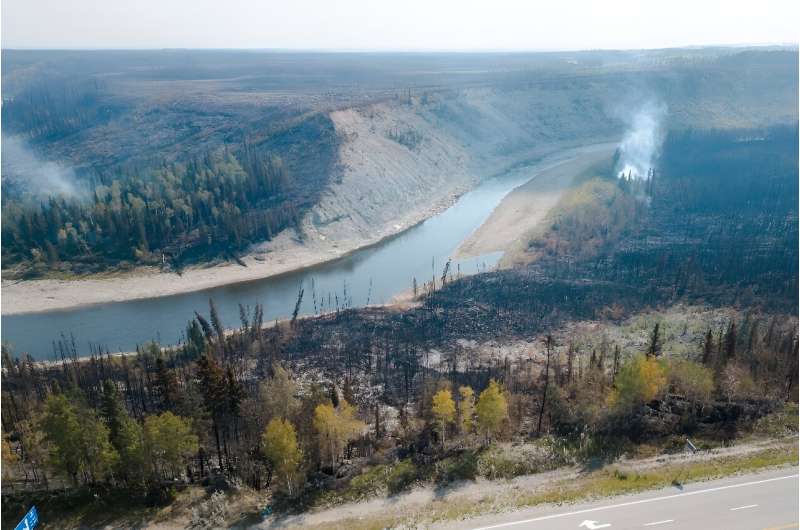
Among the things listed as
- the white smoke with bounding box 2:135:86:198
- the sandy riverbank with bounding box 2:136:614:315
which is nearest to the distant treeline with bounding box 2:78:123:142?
the white smoke with bounding box 2:135:86:198

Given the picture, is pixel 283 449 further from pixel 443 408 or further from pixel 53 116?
pixel 53 116

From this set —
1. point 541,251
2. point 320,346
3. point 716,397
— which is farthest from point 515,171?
point 716,397

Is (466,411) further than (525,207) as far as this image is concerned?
No

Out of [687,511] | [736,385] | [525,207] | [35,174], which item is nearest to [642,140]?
[525,207]

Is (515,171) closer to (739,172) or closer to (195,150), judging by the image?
(739,172)

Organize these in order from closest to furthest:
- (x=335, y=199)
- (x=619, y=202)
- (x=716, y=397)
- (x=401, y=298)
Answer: (x=716, y=397)
(x=401, y=298)
(x=619, y=202)
(x=335, y=199)
